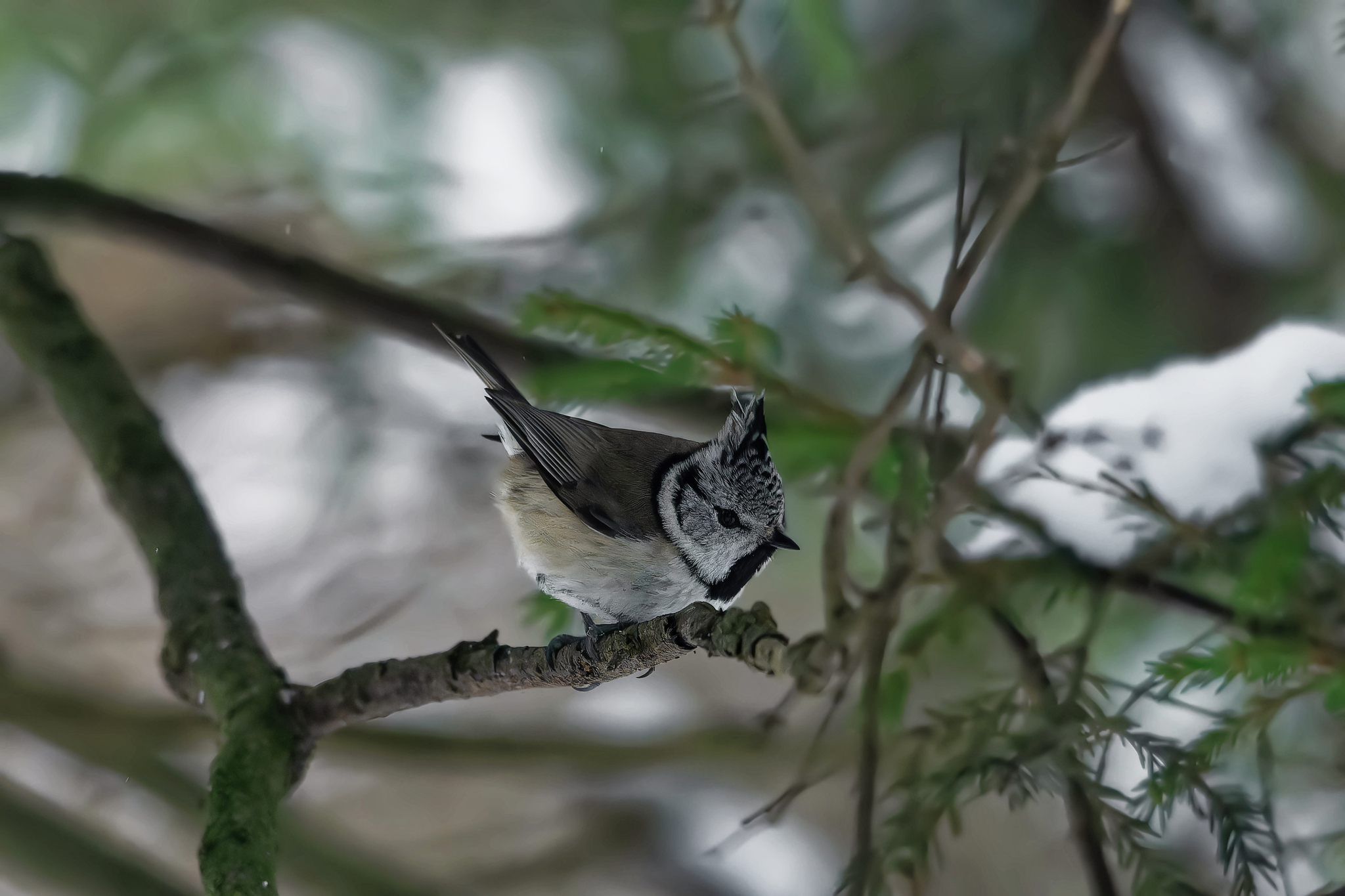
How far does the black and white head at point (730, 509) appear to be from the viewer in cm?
196

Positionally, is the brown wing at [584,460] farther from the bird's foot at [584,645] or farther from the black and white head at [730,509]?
the bird's foot at [584,645]

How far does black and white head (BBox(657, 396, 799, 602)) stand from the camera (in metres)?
1.96

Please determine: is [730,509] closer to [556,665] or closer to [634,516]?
[634,516]

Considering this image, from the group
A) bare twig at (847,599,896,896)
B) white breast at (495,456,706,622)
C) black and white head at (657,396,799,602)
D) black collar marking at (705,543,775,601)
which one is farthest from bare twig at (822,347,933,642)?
white breast at (495,456,706,622)

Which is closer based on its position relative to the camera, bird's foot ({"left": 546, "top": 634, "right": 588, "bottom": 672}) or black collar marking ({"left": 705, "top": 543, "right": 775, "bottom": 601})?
bird's foot ({"left": 546, "top": 634, "right": 588, "bottom": 672})

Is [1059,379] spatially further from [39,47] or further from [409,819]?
[39,47]

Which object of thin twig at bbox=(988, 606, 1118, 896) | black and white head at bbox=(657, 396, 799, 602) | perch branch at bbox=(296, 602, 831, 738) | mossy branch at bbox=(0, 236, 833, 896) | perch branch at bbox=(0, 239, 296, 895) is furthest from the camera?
black and white head at bbox=(657, 396, 799, 602)

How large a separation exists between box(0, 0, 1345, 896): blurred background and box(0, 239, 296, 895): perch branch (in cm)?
47

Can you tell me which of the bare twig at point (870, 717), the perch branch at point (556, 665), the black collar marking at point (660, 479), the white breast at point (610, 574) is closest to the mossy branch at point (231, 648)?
the perch branch at point (556, 665)

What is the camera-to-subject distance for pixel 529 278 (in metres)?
3.44

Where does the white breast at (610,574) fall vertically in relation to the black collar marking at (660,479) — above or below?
below

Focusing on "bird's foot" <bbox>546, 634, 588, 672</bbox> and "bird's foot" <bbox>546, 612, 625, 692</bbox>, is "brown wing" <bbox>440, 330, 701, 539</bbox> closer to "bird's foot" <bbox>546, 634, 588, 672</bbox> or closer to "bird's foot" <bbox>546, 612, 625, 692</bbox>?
"bird's foot" <bbox>546, 612, 625, 692</bbox>

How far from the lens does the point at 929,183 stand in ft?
11.2

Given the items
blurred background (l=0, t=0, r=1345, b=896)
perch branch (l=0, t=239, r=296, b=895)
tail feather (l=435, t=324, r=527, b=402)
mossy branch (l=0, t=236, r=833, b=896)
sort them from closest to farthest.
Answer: mossy branch (l=0, t=236, r=833, b=896) < perch branch (l=0, t=239, r=296, b=895) < tail feather (l=435, t=324, r=527, b=402) < blurred background (l=0, t=0, r=1345, b=896)
